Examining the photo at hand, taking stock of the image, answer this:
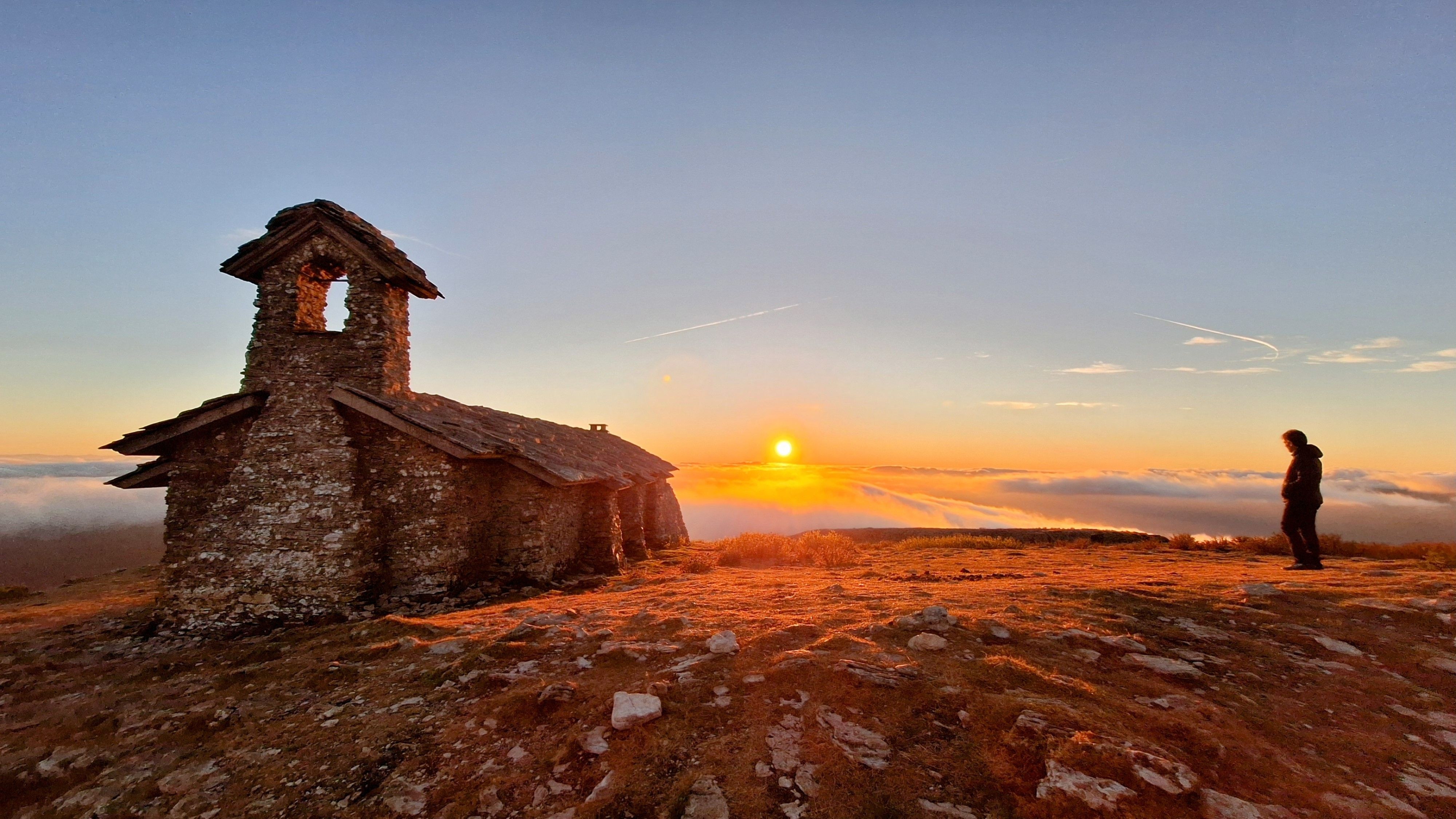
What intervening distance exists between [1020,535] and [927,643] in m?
18.8

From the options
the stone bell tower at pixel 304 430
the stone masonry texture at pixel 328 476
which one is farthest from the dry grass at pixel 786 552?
the stone bell tower at pixel 304 430

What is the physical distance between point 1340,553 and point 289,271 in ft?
85.9

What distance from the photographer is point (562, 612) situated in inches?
328

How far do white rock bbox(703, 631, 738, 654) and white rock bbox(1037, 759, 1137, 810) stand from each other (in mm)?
3102

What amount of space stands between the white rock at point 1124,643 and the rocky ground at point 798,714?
0.19 feet

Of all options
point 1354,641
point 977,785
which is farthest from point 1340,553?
point 977,785

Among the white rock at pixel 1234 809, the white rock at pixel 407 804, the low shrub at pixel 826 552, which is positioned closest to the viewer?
the white rock at pixel 1234 809

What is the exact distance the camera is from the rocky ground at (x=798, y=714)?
3695 millimetres

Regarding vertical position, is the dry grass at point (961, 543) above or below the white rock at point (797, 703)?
below

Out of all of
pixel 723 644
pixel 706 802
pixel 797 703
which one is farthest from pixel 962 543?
pixel 706 802

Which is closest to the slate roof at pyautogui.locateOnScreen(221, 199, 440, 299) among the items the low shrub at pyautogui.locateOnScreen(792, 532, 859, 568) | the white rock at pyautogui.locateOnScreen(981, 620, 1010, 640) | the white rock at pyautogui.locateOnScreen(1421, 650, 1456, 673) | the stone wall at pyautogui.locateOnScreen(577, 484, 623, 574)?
the stone wall at pyautogui.locateOnScreen(577, 484, 623, 574)

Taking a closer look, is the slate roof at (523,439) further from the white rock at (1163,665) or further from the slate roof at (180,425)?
the white rock at (1163,665)

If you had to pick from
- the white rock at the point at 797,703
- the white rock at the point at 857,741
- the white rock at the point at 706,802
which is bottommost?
the white rock at the point at 706,802

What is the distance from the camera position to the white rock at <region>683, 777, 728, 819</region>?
354 centimetres
